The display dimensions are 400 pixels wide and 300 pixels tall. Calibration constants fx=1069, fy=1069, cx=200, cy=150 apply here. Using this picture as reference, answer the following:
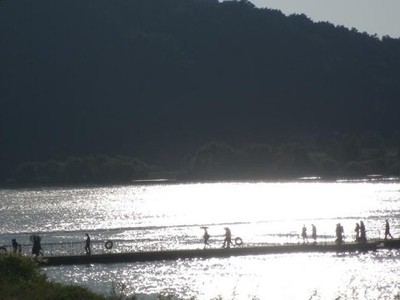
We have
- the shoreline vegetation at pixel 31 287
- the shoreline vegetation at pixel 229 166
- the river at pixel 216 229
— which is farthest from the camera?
the shoreline vegetation at pixel 229 166

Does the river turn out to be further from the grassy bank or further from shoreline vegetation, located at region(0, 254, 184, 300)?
the grassy bank

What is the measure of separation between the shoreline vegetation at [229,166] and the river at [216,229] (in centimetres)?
245

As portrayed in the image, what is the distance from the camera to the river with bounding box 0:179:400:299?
4594 cm

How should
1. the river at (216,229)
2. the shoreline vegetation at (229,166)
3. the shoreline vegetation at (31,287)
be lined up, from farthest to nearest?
1. the shoreline vegetation at (229,166)
2. the river at (216,229)
3. the shoreline vegetation at (31,287)

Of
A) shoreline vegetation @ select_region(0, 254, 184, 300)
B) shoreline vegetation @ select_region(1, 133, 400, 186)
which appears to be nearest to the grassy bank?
shoreline vegetation @ select_region(0, 254, 184, 300)

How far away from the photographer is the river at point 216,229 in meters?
45.9

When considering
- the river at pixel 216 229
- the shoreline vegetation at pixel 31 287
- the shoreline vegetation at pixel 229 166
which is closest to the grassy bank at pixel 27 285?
the shoreline vegetation at pixel 31 287

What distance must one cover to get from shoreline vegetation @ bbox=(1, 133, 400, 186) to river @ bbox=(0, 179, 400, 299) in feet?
8.03

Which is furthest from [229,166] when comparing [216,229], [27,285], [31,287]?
[31,287]

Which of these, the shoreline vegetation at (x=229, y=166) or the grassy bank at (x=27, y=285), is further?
the shoreline vegetation at (x=229, y=166)

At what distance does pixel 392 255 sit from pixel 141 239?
23.7m


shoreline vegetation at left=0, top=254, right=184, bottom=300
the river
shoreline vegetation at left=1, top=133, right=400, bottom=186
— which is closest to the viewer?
shoreline vegetation at left=0, top=254, right=184, bottom=300

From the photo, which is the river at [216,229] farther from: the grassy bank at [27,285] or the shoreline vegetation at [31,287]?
the grassy bank at [27,285]

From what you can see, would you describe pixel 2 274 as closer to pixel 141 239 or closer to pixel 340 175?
pixel 141 239
